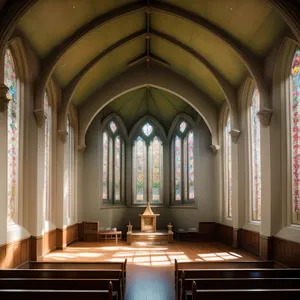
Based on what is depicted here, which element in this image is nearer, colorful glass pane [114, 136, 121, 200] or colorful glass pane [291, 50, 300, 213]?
colorful glass pane [291, 50, 300, 213]

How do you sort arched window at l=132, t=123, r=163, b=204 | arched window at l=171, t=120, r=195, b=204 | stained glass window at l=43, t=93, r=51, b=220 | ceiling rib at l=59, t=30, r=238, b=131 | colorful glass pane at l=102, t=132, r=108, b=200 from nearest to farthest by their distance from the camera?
stained glass window at l=43, t=93, r=51, b=220
ceiling rib at l=59, t=30, r=238, b=131
colorful glass pane at l=102, t=132, r=108, b=200
arched window at l=171, t=120, r=195, b=204
arched window at l=132, t=123, r=163, b=204

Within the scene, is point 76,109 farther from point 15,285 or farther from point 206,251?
point 15,285

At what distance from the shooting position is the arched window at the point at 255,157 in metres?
12.9

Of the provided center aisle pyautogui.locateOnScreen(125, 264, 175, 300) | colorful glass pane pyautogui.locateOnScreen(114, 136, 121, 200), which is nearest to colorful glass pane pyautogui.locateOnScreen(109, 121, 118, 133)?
colorful glass pane pyautogui.locateOnScreen(114, 136, 121, 200)

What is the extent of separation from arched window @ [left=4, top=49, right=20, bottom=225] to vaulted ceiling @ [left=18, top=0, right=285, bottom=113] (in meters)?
1.04

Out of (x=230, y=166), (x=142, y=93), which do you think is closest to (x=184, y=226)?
(x=230, y=166)

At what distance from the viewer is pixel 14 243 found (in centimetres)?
973

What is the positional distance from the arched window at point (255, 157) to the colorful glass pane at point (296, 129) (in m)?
2.71

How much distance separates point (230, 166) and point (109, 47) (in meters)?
6.32

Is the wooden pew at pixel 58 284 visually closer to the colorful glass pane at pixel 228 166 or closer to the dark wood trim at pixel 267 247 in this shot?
the dark wood trim at pixel 267 247

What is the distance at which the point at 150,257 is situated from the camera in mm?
12586

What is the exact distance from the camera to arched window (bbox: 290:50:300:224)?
9834 mm

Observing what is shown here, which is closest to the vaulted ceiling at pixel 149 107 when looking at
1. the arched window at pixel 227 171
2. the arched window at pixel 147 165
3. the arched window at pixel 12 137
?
the arched window at pixel 147 165

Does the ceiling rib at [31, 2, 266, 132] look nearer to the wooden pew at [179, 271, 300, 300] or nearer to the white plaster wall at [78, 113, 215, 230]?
the white plaster wall at [78, 113, 215, 230]
